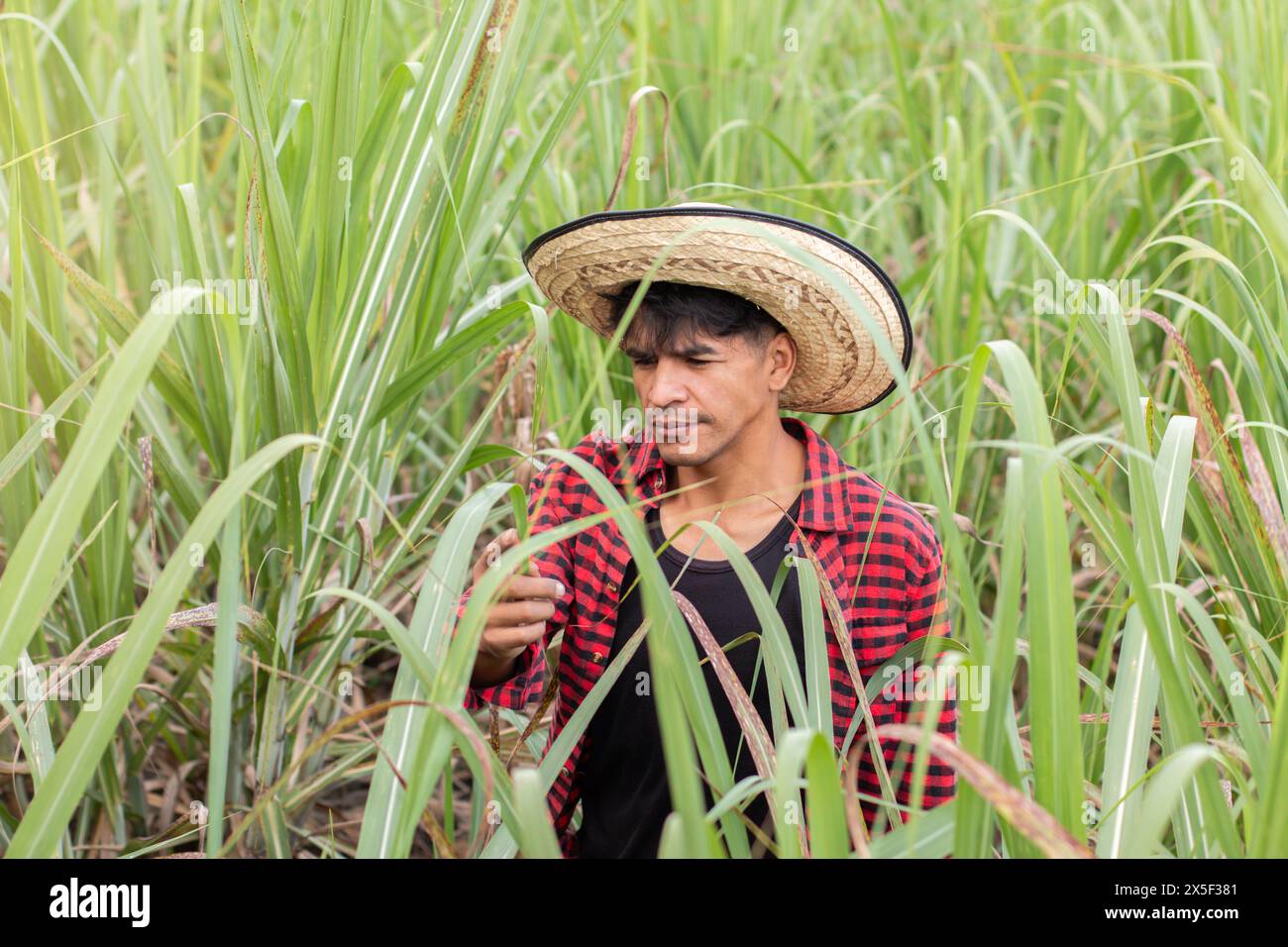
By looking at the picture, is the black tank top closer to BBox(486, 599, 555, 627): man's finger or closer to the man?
the man

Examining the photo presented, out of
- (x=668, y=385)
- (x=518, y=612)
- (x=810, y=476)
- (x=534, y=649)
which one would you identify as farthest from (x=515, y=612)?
(x=810, y=476)

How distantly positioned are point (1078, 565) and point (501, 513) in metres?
1.12

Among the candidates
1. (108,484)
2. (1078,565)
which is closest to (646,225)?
(108,484)

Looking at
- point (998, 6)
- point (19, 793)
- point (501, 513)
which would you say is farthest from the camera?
point (998, 6)

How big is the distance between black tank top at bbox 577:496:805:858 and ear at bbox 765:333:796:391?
143mm

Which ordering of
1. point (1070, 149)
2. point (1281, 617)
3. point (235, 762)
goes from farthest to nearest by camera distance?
point (1070, 149)
point (235, 762)
point (1281, 617)

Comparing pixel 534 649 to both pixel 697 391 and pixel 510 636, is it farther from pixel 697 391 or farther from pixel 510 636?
pixel 697 391

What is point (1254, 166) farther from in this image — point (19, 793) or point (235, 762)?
point (19, 793)

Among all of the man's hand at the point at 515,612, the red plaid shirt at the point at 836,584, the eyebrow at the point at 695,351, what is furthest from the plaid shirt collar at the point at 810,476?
the man's hand at the point at 515,612

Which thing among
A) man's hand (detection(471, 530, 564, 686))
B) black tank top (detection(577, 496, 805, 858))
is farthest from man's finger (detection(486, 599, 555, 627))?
black tank top (detection(577, 496, 805, 858))

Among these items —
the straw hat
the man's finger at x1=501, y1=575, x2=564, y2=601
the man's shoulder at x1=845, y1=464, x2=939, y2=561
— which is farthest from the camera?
the man's shoulder at x1=845, y1=464, x2=939, y2=561

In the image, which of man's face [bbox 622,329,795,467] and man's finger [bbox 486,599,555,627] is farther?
man's face [bbox 622,329,795,467]

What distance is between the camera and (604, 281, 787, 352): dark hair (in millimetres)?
1309

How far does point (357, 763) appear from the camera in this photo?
5.14 feet
